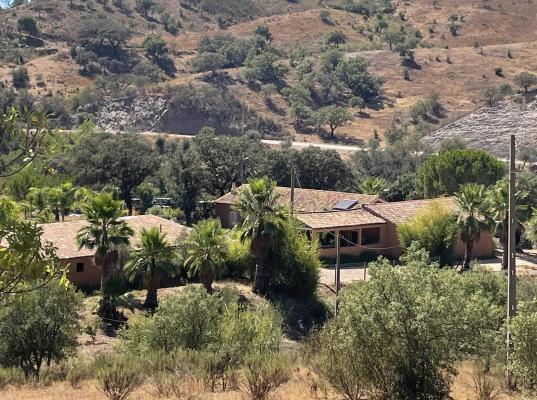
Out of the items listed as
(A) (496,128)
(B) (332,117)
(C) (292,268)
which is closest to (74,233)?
(C) (292,268)

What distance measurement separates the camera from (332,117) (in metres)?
111

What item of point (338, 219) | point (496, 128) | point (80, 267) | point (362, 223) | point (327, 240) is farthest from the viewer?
point (496, 128)

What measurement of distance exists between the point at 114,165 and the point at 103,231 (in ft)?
109

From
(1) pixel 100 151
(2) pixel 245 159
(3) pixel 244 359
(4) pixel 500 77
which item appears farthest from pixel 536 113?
(3) pixel 244 359

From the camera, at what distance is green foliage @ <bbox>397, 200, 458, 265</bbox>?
49125 millimetres

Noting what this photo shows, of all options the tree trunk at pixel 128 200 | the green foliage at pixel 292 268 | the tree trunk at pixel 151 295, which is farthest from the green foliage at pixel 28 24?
the tree trunk at pixel 151 295

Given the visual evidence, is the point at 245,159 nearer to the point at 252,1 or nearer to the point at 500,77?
the point at 500,77

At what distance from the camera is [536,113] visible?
105875 millimetres

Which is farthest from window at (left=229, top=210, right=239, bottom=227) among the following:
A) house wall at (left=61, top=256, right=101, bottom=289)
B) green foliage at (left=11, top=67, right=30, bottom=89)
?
green foliage at (left=11, top=67, right=30, bottom=89)

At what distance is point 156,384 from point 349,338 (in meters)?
5.63

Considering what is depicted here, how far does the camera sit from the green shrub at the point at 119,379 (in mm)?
19125

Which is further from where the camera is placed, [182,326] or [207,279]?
[207,279]

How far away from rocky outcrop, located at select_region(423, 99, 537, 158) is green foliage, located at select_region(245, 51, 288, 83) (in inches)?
1301

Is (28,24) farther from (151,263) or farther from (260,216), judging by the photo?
(151,263)
